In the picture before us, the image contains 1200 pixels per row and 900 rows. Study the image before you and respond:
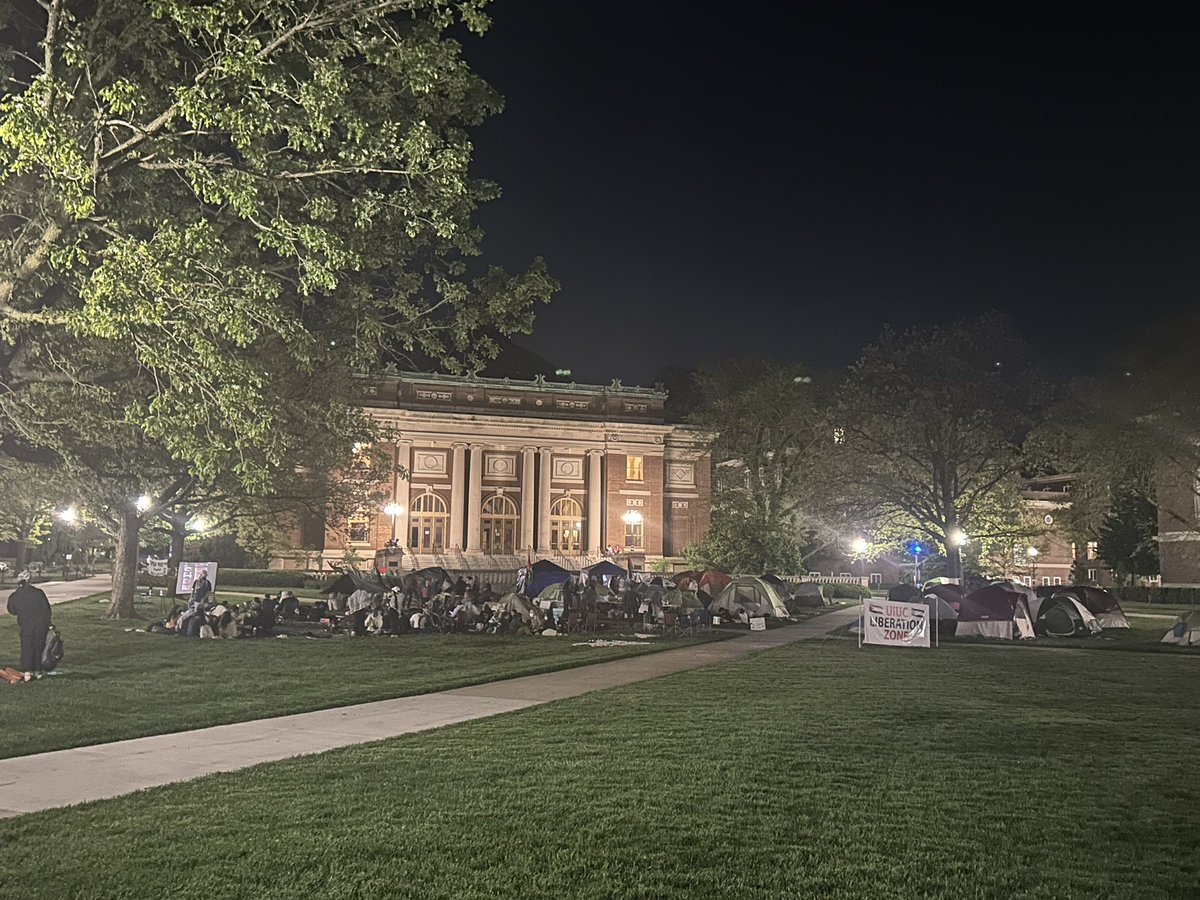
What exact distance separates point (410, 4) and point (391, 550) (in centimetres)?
5285

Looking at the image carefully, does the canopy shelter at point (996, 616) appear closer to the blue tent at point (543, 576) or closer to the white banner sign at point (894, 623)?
the white banner sign at point (894, 623)

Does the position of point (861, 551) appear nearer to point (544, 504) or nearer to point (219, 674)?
point (544, 504)

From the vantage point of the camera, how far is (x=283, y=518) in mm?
51844

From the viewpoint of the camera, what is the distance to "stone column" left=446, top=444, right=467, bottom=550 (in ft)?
230

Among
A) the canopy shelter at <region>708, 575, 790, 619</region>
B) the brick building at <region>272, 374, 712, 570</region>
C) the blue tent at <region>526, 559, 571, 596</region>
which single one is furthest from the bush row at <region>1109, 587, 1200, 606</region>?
the blue tent at <region>526, 559, 571, 596</region>

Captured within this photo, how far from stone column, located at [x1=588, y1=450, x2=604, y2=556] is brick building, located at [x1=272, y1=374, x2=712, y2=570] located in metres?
0.10

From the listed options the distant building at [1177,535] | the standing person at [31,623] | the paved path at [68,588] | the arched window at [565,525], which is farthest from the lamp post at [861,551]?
the standing person at [31,623]

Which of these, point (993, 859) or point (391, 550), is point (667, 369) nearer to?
point (391, 550)

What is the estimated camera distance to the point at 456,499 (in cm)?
7088

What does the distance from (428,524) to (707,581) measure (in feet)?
112

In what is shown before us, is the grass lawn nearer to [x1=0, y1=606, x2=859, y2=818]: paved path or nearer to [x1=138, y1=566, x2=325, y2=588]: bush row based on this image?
[x1=0, y1=606, x2=859, y2=818]: paved path

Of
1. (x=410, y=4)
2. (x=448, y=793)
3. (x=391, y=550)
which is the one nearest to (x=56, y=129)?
(x=410, y=4)

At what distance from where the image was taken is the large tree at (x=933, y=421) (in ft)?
127

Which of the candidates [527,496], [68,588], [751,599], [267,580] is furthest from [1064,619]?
[527,496]
